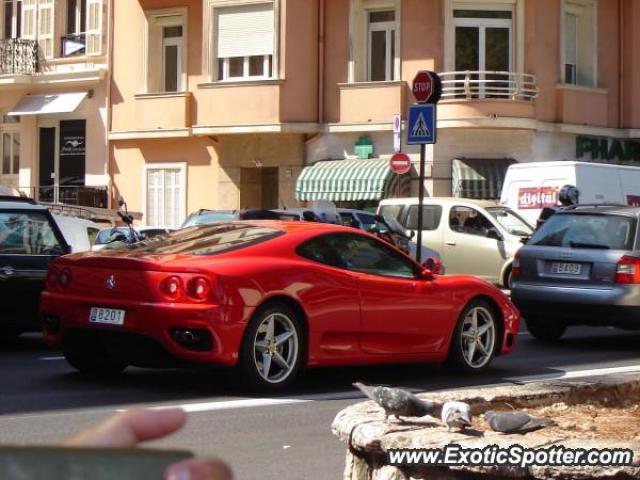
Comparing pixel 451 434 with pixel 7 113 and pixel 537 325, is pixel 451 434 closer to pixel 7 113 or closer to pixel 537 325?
pixel 537 325

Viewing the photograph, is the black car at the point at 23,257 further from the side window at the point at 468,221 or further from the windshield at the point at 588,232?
the side window at the point at 468,221

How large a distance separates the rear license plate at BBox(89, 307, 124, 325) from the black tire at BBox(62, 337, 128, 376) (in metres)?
0.43

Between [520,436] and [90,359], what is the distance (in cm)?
573

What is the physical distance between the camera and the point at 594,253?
12711 mm

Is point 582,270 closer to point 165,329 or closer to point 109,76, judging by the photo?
point 165,329

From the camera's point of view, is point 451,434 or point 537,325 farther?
point 537,325

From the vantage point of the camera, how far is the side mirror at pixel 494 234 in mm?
21406

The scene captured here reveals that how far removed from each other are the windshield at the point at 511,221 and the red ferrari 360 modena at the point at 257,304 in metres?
11.5

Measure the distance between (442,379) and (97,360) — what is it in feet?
9.45

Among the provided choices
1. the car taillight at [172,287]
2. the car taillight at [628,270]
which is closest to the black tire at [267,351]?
the car taillight at [172,287]

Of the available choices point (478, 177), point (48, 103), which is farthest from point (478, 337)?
point (48, 103)

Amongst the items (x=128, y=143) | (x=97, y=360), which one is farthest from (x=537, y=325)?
(x=128, y=143)

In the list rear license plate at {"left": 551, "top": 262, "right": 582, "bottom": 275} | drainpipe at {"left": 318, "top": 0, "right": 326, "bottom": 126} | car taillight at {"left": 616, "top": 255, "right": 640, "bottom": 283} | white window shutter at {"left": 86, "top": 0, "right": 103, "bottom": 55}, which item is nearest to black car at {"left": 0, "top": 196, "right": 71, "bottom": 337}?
rear license plate at {"left": 551, "top": 262, "right": 582, "bottom": 275}

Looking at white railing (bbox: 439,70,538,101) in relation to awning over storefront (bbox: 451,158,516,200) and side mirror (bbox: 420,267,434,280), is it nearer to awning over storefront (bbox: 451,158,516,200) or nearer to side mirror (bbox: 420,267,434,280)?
awning over storefront (bbox: 451,158,516,200)
